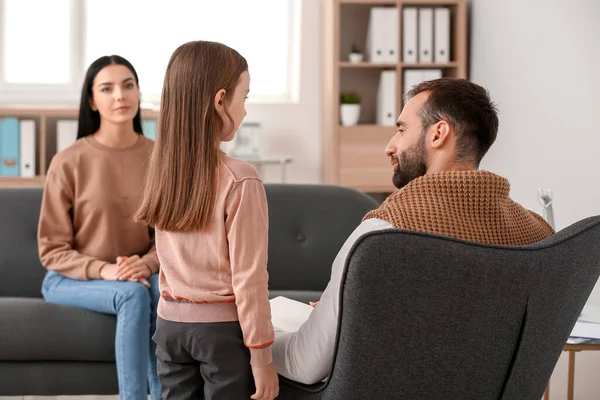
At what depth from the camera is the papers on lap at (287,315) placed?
1864 millimetres

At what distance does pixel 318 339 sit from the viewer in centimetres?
155

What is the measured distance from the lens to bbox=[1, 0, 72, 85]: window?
562 centimetres

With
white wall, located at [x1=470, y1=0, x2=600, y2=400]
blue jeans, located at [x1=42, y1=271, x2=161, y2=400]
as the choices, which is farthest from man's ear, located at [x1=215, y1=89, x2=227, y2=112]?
white wall, located at [x1=470, y1=0, x2=600, y2=400]

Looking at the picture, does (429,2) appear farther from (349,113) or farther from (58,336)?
(58,336)

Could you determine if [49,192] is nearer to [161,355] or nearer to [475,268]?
[161,355]

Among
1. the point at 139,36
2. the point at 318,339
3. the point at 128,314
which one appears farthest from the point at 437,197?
the point at 139,36

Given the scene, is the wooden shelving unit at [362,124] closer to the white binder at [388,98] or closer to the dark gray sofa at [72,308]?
the white binder at [388,98]

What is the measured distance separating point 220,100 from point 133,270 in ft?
3.84

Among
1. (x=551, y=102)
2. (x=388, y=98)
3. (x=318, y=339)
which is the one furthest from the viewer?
(x=388, y=98)

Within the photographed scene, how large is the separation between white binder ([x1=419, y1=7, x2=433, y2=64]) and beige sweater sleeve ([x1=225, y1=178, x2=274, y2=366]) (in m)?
3.85

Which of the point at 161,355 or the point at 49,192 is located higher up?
the point at 49,192

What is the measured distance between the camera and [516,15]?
4469 millimetres

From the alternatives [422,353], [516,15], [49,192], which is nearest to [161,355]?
[422,353]

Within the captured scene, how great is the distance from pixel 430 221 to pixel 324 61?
4329 millimetres
